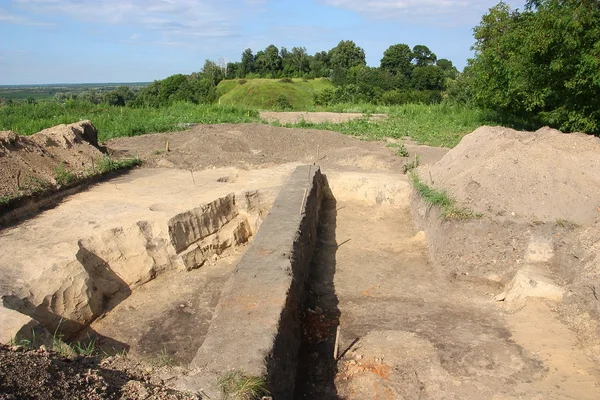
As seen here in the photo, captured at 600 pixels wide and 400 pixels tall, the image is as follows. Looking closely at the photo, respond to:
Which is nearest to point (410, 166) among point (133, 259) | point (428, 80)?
point (133, 259)

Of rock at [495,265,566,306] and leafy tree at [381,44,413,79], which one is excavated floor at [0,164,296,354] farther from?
leafy tree at [381,44,413,79]

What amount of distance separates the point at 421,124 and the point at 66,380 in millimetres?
14835

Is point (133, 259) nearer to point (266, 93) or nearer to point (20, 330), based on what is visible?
point (20, 330)

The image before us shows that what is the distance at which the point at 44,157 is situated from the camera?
846 centimetres

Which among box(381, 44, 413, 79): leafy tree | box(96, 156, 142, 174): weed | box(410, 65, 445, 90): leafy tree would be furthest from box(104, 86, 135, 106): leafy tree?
box(381, 44, 413, 79): leafy tree

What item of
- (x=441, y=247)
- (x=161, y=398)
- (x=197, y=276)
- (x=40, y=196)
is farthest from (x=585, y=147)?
(x=40, y=196)

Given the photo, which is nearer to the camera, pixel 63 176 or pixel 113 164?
pixel 63 176

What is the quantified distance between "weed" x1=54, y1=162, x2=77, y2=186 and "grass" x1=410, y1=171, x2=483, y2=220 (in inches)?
226

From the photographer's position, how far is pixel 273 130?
13.3m

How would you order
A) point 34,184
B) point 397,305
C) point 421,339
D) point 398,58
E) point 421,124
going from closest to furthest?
1. point 421,339
2. point 397,305
3. point 34,184
4. point 421,124
5. point 398,58

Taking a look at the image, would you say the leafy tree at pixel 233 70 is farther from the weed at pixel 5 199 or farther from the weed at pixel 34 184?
the weed at pixel 5 199

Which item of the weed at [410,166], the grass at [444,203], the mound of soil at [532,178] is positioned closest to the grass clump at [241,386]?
the grass at [444,203]

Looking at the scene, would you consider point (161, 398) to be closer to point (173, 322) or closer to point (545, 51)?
point (173, 322)

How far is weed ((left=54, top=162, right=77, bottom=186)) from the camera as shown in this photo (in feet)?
25.8
